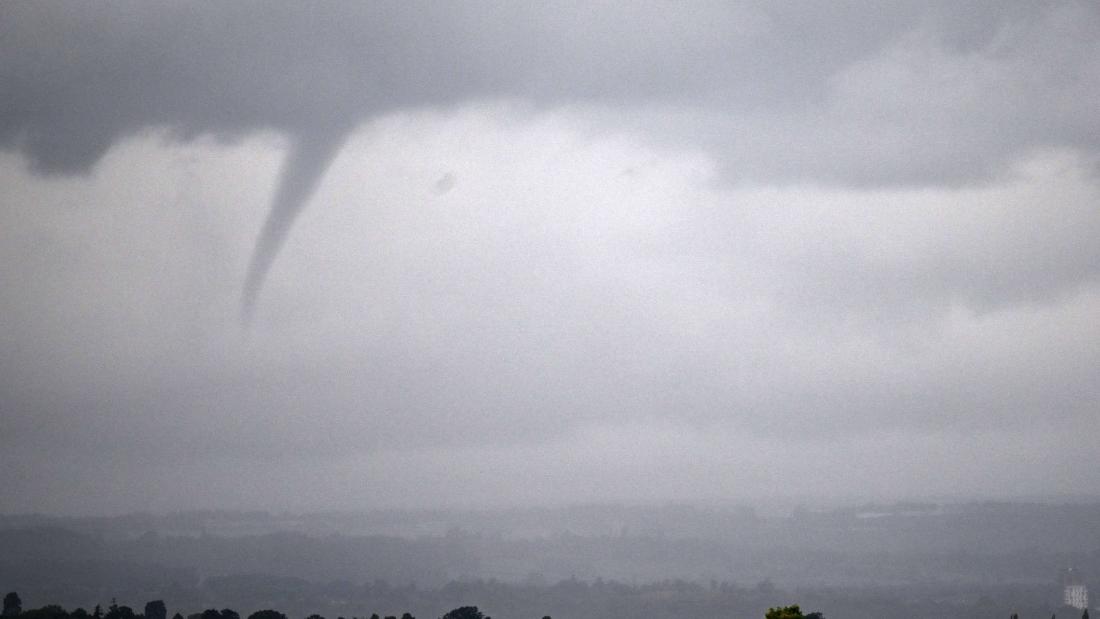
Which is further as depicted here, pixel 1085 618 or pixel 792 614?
pixel 1085 618
